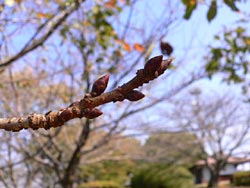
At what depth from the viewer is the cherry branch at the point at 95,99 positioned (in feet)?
1.98

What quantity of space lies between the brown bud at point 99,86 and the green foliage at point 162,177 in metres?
20.5

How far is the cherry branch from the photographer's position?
60cm

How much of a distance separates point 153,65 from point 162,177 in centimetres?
2135

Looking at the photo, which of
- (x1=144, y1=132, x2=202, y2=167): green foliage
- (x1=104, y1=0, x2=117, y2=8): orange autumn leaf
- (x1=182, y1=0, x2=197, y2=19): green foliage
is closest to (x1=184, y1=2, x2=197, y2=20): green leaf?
(x1=182, y1=0, x2=197, y2=19): green foliage

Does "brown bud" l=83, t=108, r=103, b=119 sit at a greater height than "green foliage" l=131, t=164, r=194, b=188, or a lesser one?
lesser

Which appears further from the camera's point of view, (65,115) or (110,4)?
(110,4)

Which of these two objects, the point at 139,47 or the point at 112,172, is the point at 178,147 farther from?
the point at 139,47

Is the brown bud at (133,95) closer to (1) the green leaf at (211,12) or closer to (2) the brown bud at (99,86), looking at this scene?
(2) the brown bud at (99,86)

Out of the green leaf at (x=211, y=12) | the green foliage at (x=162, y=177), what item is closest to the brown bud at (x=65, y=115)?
the green leaf at (x=211, y=12)

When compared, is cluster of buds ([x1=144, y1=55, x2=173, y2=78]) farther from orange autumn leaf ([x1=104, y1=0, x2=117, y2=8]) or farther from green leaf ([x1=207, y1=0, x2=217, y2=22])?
orange autumn leaf ([x1=104, y1=0, x2=117, y2=8])

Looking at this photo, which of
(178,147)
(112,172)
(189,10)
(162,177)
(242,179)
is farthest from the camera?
(242,179)

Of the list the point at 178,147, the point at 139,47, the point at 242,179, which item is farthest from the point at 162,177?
the point at 139,47

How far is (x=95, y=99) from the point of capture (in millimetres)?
632

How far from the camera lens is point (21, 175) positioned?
9.12 m
